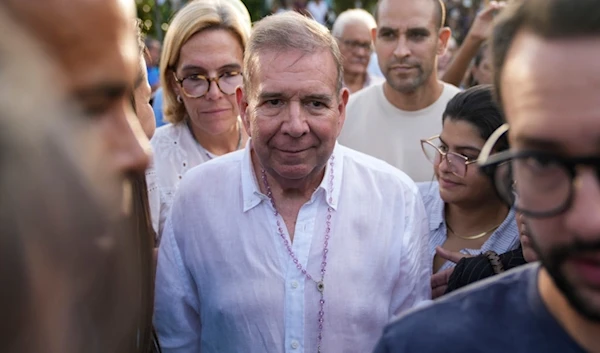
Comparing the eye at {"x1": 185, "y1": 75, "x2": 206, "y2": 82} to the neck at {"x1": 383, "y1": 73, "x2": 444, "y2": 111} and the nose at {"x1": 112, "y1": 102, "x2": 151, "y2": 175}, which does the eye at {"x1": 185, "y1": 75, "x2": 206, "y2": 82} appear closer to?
the neck at {"x1": 383, "y1": 73, "x2": 444, "y2": 111}

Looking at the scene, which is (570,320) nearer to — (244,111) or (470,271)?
(470,271)

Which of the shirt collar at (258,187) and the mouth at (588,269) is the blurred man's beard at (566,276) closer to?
the mouth at (588,269)

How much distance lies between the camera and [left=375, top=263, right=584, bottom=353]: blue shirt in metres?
1.21

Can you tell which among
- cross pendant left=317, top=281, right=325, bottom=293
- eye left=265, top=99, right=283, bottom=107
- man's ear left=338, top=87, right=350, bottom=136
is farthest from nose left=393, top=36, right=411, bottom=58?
cross pendant left=317, top=281, right=325, bottom=293

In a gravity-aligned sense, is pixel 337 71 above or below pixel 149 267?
below

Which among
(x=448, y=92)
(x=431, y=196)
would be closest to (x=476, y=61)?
(x=448, y=92)

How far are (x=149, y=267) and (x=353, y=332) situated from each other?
190 centimetres

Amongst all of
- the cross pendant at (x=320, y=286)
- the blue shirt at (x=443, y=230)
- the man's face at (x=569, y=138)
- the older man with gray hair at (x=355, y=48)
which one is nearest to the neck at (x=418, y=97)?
the blue shirt at (x=443, y=230)

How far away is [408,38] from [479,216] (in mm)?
1777

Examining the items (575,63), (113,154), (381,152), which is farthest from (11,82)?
(381,152)

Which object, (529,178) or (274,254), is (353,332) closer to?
(274,254)

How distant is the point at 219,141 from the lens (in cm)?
371

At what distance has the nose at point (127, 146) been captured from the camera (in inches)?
20.1

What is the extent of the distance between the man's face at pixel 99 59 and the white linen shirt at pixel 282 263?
1953 mm
